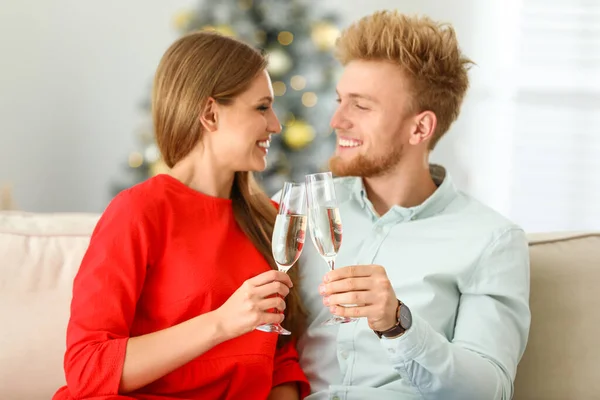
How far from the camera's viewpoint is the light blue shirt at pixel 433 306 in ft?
5.48

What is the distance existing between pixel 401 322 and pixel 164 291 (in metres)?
0.54

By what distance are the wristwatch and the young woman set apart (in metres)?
0.23

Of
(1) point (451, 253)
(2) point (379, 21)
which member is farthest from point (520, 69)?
(1) point (451, 253)

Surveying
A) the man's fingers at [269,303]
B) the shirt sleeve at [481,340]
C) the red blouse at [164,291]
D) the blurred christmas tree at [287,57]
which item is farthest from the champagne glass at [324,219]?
the blurred christmas tree at [287,57]

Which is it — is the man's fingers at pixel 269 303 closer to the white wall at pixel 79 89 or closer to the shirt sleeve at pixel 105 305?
the shirt sleeve at pixel 105 305

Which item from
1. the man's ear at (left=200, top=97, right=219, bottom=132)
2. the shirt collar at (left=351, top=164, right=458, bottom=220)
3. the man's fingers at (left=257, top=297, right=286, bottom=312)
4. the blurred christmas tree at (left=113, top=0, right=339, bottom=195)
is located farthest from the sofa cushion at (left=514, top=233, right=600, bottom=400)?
the blurred christmas tree at (left=113, top=0, right=339, bottom=195)

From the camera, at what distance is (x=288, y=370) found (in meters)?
1.90

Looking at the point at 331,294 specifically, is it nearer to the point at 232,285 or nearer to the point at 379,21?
the point at 232,285

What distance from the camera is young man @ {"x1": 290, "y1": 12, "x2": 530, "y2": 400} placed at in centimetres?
163

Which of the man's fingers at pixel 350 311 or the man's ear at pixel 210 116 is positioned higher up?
the man's ear at pixel 210 116

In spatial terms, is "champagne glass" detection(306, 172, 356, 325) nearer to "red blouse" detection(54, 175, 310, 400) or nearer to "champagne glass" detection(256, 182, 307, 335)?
"champagne glass" detection(256, 182, 307, 335)

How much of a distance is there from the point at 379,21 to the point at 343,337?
88 centimetres

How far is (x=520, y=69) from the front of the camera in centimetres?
493

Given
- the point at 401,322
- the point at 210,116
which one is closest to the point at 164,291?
the point at 210,116
